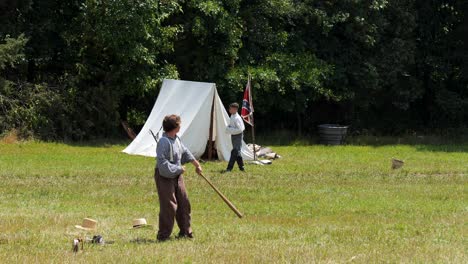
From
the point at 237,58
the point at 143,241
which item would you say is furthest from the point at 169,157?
the point at 237,58

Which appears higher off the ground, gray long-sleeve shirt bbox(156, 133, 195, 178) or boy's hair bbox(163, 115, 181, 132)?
boy's hair bbox(163, 115, 181, 132)

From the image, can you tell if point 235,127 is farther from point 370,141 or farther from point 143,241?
point 370,141

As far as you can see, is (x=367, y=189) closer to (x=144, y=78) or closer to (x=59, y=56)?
(x=144, y=78)

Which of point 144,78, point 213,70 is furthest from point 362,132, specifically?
point 144,78

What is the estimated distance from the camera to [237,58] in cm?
2605

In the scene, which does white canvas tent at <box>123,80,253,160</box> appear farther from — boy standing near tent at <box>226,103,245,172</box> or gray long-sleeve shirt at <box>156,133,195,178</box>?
gray long-sleeve shirt at <box>156,133,195,178</box>

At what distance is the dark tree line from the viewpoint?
2423cm

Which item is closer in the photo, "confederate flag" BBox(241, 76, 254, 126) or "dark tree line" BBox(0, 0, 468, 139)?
"confederate flag" BBox(241, 76, 254, 126)

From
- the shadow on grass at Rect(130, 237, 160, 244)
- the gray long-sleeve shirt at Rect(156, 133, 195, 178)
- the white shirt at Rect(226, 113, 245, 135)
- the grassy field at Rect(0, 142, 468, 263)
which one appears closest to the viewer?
the grassy field at Rect(0, 142, 468, 263)

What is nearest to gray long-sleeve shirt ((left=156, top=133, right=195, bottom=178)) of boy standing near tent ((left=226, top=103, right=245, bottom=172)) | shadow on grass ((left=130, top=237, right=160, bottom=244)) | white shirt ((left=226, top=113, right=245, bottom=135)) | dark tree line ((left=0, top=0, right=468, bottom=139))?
shadow on grass ((left=130, top=237, right=160, bottom=244))

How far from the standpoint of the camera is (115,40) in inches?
949

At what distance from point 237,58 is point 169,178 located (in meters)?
17.5

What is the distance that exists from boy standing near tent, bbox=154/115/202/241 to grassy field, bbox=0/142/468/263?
29 centimetres

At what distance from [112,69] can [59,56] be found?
201 centimetres
